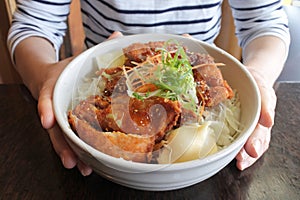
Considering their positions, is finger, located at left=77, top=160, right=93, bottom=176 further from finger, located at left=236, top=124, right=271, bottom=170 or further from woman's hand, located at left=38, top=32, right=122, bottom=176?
finger, located at left=236, top=124, right=271, bottom=170

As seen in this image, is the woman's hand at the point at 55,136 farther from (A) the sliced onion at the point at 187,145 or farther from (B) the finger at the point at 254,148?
(B) the finger at the point at 254,148

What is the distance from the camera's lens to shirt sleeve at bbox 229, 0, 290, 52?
1.16 meters

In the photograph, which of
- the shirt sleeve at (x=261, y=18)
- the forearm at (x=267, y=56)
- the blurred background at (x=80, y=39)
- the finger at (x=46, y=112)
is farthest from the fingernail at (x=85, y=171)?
the blurred background at (x=80, y=39)

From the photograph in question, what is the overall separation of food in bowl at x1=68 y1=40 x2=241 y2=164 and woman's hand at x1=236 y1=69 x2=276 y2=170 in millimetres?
39

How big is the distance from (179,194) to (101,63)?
1.10 feet

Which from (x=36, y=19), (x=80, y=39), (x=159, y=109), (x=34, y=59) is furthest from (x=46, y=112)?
(x=80, y=39)

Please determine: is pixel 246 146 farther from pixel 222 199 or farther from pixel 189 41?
pixel 189 41

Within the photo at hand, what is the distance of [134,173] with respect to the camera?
1.86 feet

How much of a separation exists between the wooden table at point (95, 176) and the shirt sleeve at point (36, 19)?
34 centimetres

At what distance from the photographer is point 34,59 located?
1008mm

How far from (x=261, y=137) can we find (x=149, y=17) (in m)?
0.57

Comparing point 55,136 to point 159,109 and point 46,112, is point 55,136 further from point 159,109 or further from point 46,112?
point 159,109

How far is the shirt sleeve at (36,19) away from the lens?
1108mm

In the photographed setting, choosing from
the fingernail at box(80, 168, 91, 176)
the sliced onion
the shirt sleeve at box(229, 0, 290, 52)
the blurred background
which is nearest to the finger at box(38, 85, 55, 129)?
the fingernail at box(80, 168, 91, 176)
